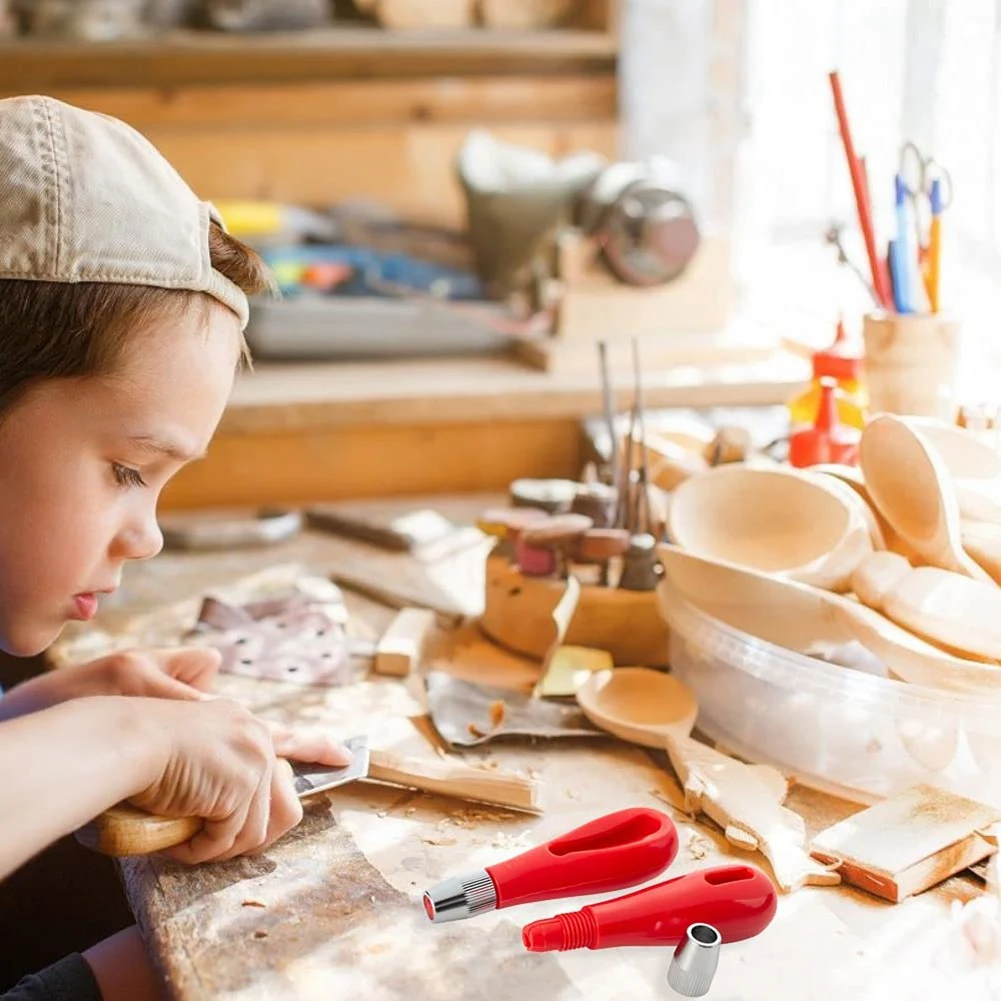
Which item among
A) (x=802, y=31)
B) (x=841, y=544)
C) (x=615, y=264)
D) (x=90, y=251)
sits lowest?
(x=841, y=544)

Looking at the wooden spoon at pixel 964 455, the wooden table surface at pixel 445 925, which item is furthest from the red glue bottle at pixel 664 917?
the wooden spoon at pixel 964 455

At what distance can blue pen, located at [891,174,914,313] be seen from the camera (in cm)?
112

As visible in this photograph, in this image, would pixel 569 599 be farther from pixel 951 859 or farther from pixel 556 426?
pixel 556 426

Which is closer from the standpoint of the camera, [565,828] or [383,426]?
[565,828]

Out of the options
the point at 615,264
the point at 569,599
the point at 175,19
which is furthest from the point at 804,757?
the point at 175,19

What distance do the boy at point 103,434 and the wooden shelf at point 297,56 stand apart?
1.34 metres

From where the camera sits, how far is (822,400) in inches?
44.8

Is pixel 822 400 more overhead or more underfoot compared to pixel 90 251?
more underfoot

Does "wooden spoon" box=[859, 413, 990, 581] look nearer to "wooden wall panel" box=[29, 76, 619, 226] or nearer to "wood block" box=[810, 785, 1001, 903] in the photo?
"wood block" box=[810, 785, 1001, 903]

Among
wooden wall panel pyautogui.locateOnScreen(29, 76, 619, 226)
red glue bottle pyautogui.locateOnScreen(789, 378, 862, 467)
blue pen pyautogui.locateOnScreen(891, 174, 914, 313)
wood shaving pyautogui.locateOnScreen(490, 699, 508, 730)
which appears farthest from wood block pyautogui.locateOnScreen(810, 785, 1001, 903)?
wooden wall panel pyautogui.locateOnScreen(29, 76, 619, 226)

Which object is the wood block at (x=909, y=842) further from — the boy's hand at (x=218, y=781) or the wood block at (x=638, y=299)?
the wood block at (x=638, y=299)

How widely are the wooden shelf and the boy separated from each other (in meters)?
1.34

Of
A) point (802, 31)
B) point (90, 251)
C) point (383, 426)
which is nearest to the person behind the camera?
point (90, 251)

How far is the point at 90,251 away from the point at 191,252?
0.23 ft
